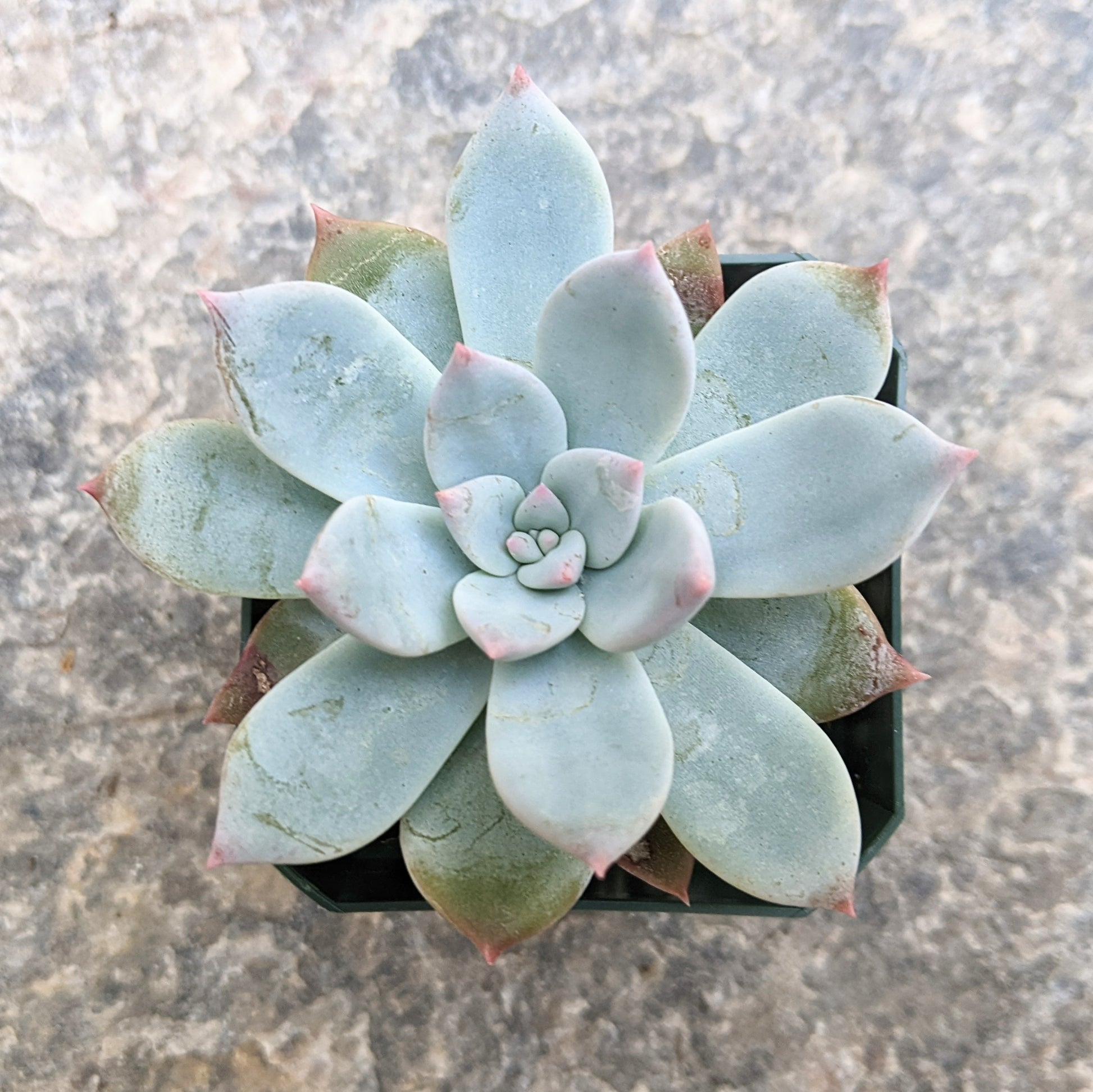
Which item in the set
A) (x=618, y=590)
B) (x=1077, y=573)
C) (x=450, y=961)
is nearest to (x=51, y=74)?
(x=618, y=590)

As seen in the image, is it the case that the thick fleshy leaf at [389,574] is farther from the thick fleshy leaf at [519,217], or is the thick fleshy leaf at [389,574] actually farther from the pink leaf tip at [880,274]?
the pink leaf tip at [880,274]

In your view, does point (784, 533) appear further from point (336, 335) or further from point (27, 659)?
point (27, 659)

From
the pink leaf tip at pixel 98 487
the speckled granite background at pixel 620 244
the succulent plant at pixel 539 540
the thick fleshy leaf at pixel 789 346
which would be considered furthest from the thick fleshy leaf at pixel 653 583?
the speckled granite background at pixel 620 244

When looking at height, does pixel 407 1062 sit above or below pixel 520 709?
below

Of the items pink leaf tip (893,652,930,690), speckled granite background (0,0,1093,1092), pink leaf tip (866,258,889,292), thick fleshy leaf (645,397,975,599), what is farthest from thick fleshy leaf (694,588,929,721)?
speckled granite background (0,0,1093,1092)

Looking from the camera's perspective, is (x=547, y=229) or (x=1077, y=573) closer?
(x=547, y=229)

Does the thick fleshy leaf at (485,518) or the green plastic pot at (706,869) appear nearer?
the thick fleshy leaf at (485,518)

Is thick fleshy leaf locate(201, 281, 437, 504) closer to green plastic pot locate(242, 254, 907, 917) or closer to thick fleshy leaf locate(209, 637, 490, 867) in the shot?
thick fleshy leaf locate(209, 637, 490, 867)
